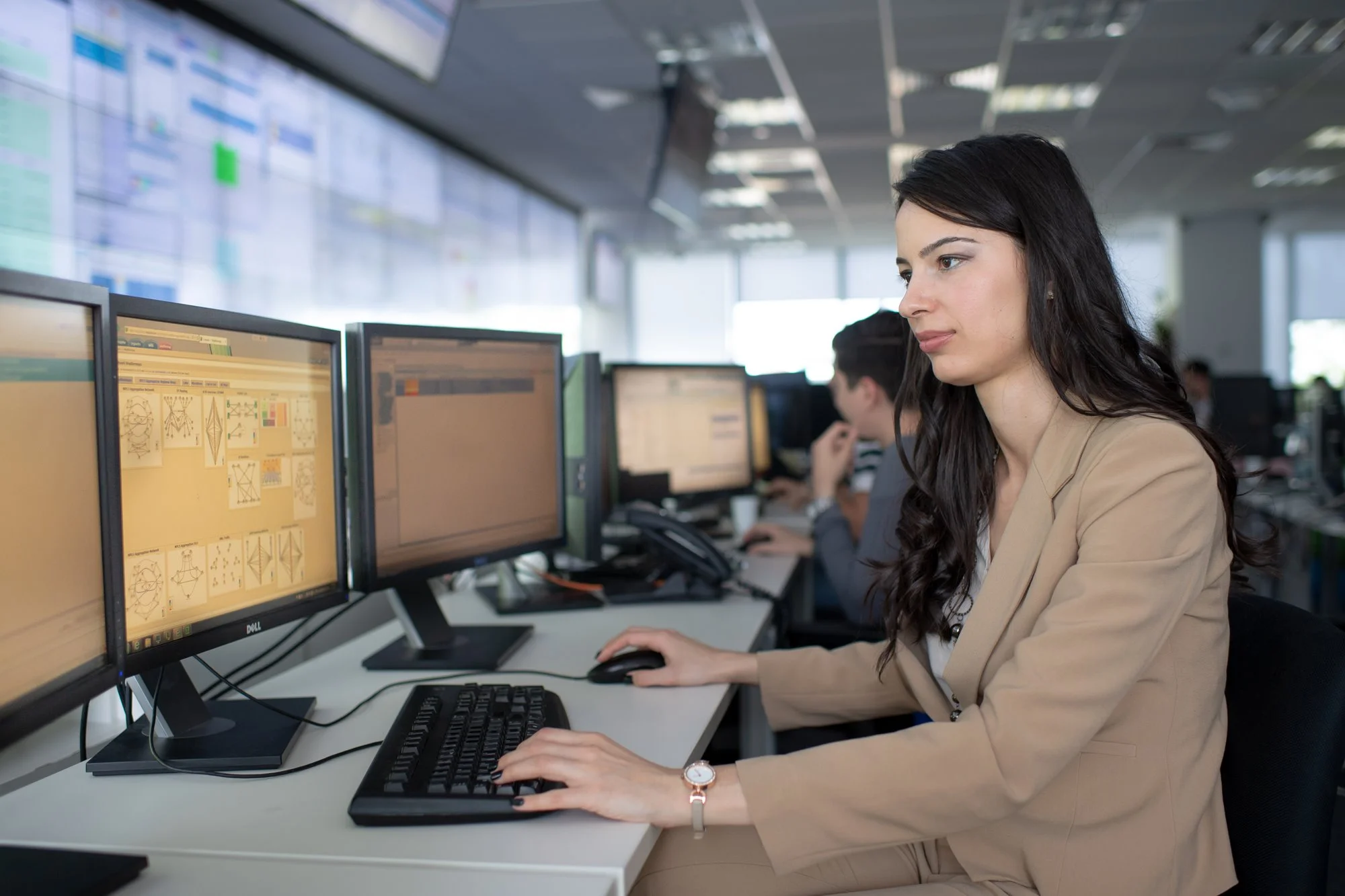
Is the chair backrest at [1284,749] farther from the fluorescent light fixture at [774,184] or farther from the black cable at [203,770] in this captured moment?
the fluorescent light fixture at [774,184]

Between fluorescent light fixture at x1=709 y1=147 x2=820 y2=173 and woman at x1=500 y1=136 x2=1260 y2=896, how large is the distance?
21.6 feet

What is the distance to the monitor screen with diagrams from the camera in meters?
0.99

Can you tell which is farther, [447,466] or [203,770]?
[447,466]

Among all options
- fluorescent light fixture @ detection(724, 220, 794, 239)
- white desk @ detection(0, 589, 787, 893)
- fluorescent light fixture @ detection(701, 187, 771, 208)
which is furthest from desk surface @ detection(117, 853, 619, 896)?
fluorescent light fixture @ detection(724, 220, 794, 239)

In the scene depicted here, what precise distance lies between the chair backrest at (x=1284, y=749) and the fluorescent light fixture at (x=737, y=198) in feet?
26.5

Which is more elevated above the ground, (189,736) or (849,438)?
(849,438)

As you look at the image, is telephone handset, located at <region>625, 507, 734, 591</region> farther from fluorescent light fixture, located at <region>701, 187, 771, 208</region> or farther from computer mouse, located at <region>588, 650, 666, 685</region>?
fluorescent light fixture, located at <region>701, 187, 771, 208</region>

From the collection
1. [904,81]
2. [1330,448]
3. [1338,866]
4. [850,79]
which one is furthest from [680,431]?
[904,81]

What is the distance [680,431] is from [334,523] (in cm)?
162

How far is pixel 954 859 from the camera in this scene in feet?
3.72

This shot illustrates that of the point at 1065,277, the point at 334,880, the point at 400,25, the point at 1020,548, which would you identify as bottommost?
the point at 334,880

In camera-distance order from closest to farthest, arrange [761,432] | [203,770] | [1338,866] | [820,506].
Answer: [203,770], [1338,866], [820,506], [761,432]

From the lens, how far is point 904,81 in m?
6.00

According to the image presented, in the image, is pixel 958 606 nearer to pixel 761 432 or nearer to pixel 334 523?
pixel 334 523
